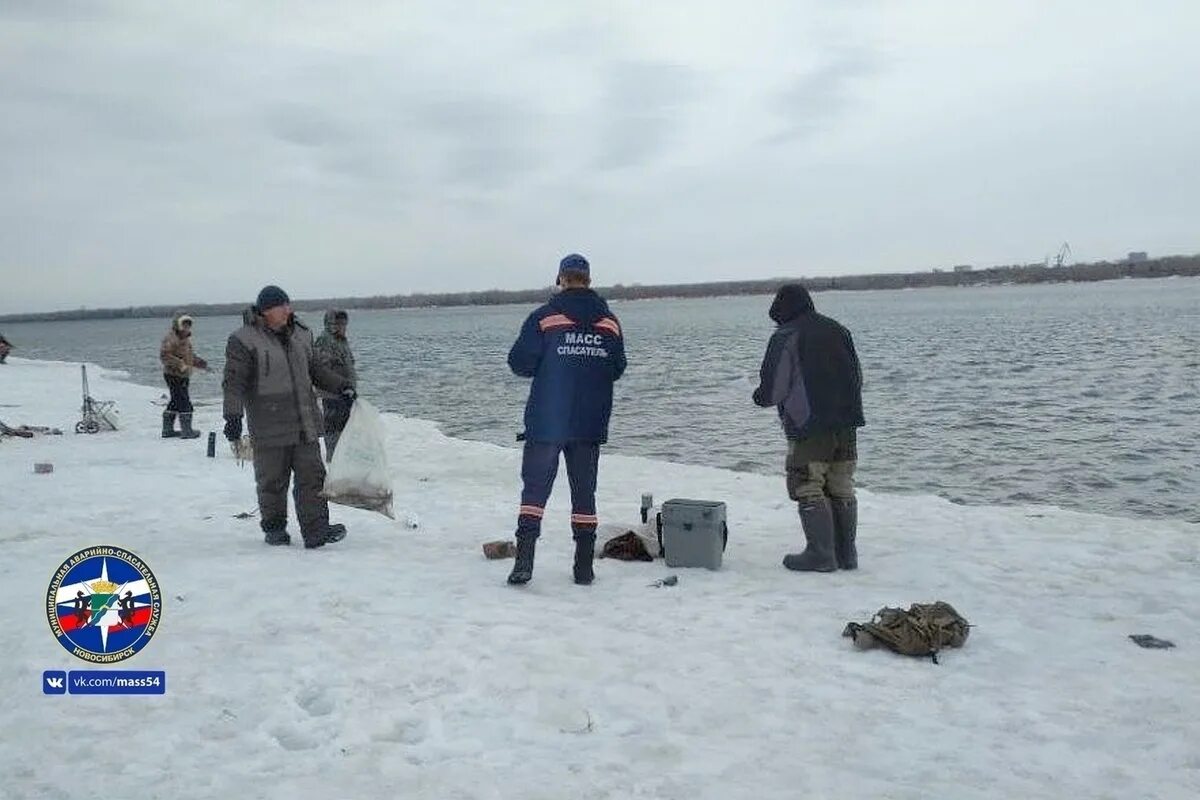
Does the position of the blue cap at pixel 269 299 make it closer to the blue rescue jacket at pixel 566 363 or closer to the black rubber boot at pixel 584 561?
the blue rescue jacket at pixel 566 363

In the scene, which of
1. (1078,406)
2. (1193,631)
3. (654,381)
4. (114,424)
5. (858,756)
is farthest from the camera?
(654,381)

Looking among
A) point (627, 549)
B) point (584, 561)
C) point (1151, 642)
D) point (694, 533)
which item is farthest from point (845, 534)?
point (1151, 642)

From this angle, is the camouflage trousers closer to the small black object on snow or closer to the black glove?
the small black object on snow

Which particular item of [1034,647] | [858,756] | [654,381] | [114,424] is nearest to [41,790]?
[858,756]

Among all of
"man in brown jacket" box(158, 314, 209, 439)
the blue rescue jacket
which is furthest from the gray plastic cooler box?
"man in brown jacket" box(158, 314, 209, 439)

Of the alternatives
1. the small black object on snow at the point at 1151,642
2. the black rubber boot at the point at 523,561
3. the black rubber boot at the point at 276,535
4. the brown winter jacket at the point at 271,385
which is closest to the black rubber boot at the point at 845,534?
the small black object on snow at the point at 1151,642

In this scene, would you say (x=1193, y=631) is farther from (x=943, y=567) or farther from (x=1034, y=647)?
(x=943, y=567)

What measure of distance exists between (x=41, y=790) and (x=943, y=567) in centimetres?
629

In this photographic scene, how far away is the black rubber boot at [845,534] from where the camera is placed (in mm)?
7340

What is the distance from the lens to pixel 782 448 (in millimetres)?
17531

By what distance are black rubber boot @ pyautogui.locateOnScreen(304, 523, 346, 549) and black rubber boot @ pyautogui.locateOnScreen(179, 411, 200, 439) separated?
915 cm

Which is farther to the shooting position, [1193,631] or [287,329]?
[287,329]

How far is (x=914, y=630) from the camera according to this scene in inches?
209

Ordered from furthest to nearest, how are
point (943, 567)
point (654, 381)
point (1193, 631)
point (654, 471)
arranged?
point (654, 381) → point (654, 471) → point (943, 567) → point (1193, 631)
